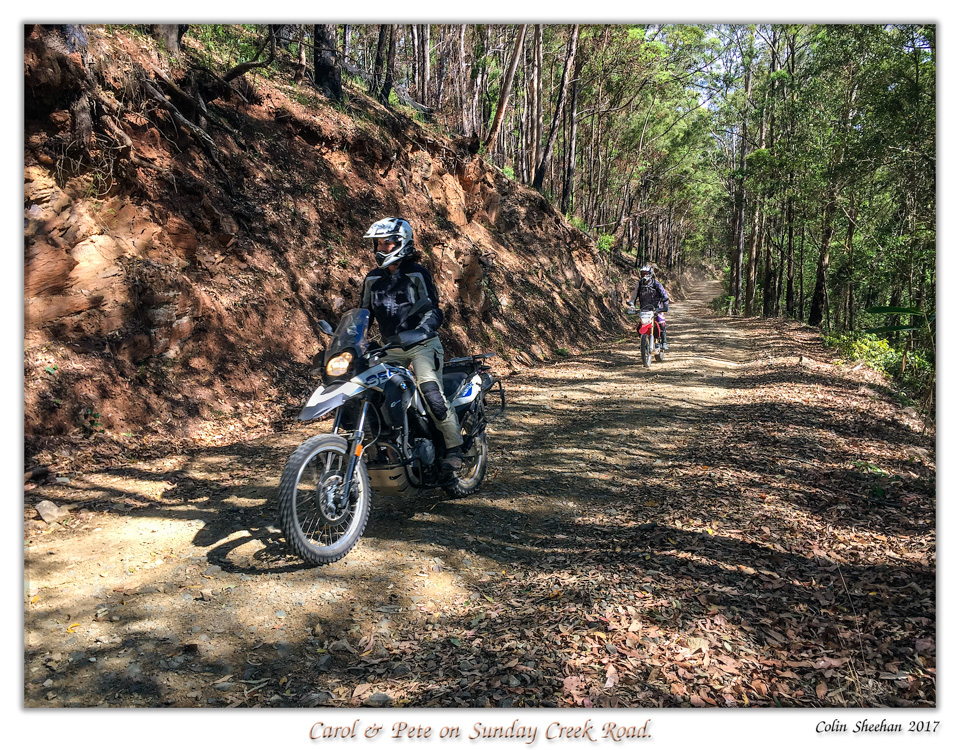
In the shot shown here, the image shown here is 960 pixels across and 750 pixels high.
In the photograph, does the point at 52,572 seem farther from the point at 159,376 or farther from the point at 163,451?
the point at 159,376

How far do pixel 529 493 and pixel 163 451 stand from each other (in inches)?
164

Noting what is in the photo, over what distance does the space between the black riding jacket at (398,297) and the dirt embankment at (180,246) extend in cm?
353

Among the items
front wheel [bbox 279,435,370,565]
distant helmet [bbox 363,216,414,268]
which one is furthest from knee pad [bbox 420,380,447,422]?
distant helmet [bbox 363,216,414,268]

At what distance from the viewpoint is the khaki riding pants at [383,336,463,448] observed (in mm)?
4973

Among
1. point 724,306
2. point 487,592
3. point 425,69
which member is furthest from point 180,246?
point 724,306

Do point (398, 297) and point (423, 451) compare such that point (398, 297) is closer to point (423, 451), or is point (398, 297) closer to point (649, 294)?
point (423, 451)

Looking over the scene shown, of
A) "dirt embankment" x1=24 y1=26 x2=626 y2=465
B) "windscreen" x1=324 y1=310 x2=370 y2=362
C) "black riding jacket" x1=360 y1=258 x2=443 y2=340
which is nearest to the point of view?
"windscreen" x1=324 y1=310 x2=370 y2=362

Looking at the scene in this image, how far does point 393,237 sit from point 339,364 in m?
1.30

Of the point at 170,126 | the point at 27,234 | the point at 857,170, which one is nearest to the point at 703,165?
the point at 857,170

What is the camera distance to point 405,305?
16.3 feet

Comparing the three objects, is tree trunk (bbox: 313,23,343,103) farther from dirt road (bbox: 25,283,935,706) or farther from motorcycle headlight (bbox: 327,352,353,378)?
motorcycle headlight (bbox: 327,352,353,378)

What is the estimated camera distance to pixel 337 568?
417 centimetres

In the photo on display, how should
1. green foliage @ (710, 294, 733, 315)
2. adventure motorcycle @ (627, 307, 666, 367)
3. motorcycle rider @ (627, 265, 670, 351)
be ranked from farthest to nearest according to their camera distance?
green foliage @ (710, 294, 733, 315) → adventure motorcycle @ (627, 307, 666, 367) → motorcycle rider @ (627, 265, 670, 351)
